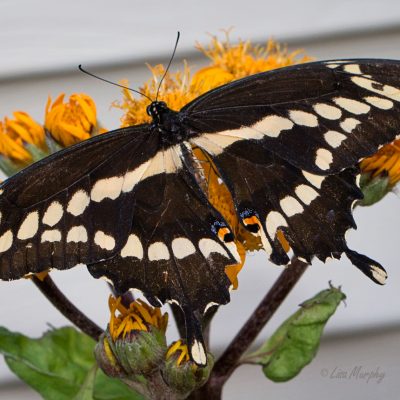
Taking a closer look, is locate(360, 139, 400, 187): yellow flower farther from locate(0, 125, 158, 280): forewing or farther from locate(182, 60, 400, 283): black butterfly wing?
locate(0, 125, 158, 280): forewing

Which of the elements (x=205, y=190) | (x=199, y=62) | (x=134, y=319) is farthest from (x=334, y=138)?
Answer: (x=199, y=62)

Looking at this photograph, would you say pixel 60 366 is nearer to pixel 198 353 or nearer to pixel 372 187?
pixel 198 353

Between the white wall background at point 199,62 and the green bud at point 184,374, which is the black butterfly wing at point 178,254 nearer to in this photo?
the green bud at point 184,374

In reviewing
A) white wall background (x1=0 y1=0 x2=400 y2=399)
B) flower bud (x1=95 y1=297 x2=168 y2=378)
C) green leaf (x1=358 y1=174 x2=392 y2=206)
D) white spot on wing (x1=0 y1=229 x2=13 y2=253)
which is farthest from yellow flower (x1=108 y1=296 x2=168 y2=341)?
white wall background (x1=0 y1=0 x2=400 y2=399)

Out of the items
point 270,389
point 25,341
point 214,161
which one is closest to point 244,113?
point 214,161

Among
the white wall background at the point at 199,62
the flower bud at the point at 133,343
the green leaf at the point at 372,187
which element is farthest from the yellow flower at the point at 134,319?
the white wall background at the point at 199,62

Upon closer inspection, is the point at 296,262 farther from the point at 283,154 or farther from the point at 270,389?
the point at 270,389
